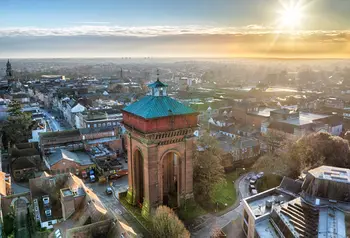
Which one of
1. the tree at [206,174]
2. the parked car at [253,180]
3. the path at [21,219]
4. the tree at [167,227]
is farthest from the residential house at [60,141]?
the tree at [167,227]

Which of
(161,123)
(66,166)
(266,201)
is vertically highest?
(161,123)

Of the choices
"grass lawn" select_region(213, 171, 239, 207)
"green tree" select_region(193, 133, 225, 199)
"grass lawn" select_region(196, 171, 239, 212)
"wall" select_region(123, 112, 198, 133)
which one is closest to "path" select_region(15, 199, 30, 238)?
"wall" select_region(123, 112, 198, 133)

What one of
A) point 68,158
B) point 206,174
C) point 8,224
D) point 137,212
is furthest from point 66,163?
point 206,174

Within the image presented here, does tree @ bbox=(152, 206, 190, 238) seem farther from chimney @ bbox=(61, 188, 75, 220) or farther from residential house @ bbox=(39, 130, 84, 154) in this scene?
residential house @ bbox=(39, 130, 84, 154)

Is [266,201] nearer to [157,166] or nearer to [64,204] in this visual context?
[157,166]

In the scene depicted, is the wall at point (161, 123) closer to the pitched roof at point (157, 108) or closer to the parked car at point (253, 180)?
the pitched roof at point (157, 108)

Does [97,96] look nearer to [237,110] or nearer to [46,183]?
[237,110]

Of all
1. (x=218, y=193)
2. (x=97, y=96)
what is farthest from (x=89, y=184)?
(x=97, y=96)
